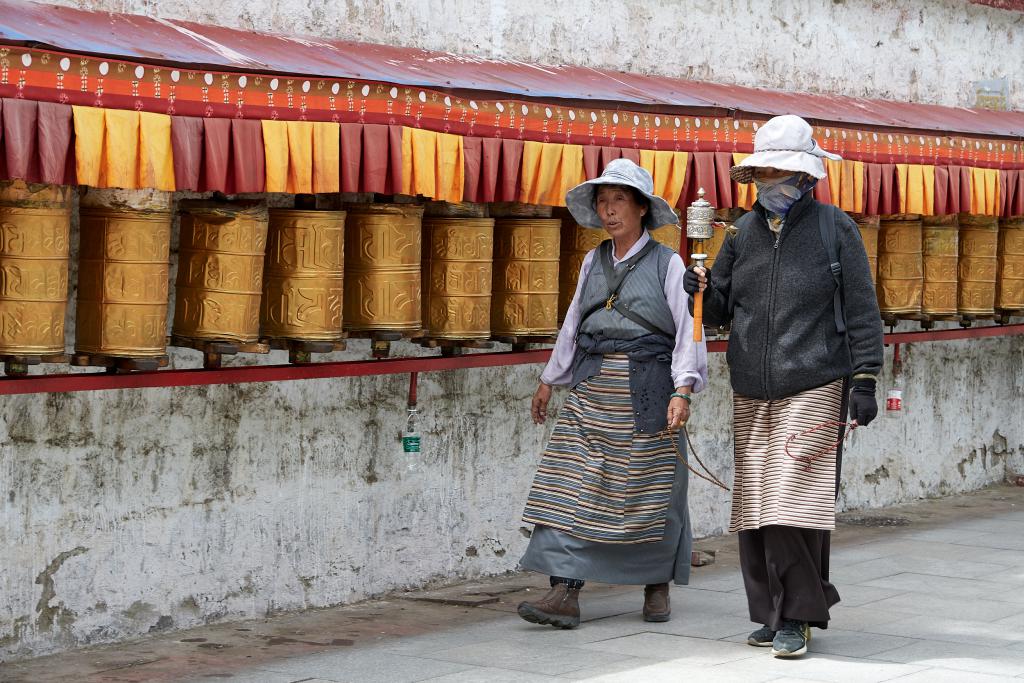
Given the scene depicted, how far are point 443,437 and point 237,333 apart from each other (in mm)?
1523

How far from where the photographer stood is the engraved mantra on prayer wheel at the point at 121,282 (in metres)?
4.98

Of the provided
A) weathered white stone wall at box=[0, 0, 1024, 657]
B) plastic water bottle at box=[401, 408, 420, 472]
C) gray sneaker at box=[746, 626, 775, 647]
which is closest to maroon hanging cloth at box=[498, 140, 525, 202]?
weathered white stone wall at box=[0, 0, 1024, 657]

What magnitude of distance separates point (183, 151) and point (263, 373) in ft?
3.31

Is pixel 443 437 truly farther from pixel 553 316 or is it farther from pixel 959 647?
pixel 959 647

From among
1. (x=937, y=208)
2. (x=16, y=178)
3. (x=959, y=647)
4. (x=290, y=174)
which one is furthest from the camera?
(x=937, y=208)

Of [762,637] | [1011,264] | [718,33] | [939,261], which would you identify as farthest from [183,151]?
[1011,264]

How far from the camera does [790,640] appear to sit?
5.30 metres

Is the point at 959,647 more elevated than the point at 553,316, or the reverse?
the point at 553,316

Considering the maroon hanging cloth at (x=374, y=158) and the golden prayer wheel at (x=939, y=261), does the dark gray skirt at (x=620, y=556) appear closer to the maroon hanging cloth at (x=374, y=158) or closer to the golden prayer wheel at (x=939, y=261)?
the maroon hanging cloth at (x=374, y=158)

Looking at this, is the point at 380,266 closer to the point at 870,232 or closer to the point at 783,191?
the point at 783,191

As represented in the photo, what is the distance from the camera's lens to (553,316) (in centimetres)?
641

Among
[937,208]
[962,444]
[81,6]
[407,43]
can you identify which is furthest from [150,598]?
[962,444]

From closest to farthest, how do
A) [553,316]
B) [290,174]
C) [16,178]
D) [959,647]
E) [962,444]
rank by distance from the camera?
1. [16,178]
2. [290,174]
3. [959,647]
4. [553,316]
5. [962,444]

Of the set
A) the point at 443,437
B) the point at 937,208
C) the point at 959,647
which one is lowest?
the point at 959,647
